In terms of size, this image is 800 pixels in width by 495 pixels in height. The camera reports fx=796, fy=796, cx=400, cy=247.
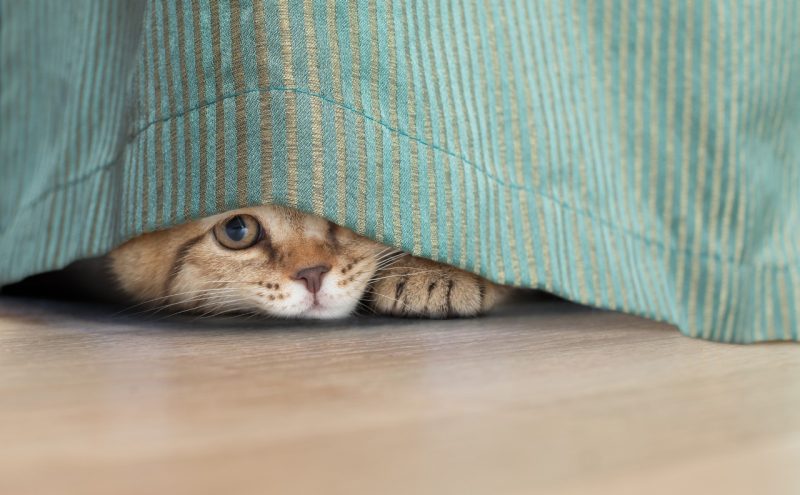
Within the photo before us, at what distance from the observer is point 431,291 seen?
1098mm

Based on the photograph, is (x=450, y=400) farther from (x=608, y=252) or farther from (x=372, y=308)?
(x=372, y=308)

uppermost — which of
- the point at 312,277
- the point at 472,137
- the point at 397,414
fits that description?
the point at 472,137

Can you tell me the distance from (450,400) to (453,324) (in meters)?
0.44

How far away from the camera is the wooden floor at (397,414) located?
0.44 m

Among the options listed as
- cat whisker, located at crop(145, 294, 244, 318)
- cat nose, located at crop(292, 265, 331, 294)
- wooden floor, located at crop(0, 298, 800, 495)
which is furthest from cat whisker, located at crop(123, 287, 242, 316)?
wooden floor, located at crop(0, 298, 800, 495)

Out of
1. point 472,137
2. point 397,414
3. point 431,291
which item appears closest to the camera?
point 397,414

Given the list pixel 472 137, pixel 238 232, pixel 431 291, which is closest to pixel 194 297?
pixel 238 232

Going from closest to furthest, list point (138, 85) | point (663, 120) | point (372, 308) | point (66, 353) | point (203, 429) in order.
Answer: point (203, 429) → point (66, 353) → point (138, 85) → point (663, 120) → point (372, 308)

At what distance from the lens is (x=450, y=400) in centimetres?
60

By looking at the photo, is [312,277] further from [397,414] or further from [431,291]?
[397,414]

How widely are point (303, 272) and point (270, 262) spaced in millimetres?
53

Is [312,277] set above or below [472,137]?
below

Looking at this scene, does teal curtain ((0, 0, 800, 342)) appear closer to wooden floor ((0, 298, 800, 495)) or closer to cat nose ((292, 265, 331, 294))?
wooden floor ((0, 298, 800, 495))

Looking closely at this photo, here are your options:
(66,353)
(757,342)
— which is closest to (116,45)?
(66,353)
